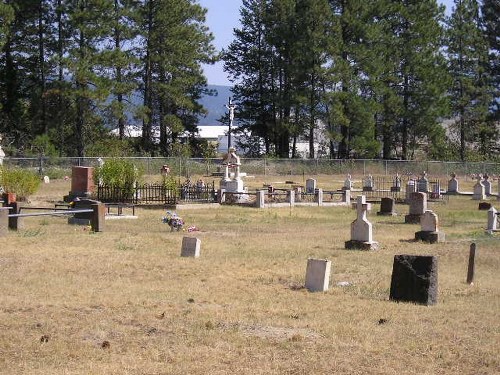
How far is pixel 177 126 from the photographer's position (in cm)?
6059

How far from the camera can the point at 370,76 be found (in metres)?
64.5

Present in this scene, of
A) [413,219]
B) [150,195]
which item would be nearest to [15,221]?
[150,195]

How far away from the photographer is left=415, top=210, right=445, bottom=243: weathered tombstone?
818 inches

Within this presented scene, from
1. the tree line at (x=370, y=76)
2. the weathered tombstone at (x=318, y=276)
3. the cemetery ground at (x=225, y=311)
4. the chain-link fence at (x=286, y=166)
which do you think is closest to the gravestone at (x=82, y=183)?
the cemetery ground at (x=225, y=311)

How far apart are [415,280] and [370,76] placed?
54556mm

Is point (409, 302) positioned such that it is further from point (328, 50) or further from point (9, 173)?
point (328, 50)

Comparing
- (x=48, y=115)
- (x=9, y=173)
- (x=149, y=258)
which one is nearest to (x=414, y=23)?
(x=48, y=115)

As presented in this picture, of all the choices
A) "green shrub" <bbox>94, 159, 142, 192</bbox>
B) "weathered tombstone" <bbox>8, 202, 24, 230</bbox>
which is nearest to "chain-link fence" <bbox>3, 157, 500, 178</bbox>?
"green shrub" <bbox>94, 159, 142, 192</bbox>

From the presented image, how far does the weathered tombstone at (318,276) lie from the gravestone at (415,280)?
115cm

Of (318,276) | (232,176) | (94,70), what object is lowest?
(318,276)

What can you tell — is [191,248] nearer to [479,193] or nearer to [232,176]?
[232,176]

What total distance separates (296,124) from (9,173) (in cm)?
3806

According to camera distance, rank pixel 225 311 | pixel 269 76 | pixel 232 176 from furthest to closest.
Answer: pixel 269 76, pixel 232 176, pixel 225 311

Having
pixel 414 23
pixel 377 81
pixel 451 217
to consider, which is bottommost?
pixel 451 217
